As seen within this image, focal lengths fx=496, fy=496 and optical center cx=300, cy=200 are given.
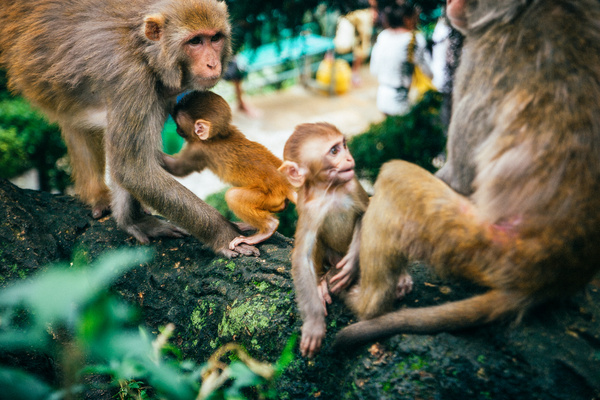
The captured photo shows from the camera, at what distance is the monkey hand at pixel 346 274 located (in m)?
3.07

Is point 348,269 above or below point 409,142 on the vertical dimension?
above

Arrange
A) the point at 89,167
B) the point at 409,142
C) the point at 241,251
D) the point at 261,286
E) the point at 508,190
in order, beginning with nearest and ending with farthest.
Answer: the point at 508,190
the point at 261,286
the point at 241,251
the point at 89,167
the point at 409,142

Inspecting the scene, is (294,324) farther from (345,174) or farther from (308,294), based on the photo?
(345,174)

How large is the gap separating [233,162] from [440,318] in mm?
2230

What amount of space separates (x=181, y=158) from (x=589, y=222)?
3.19m

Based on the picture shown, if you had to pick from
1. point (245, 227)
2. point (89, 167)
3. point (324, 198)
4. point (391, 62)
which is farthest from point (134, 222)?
point (391, 62)

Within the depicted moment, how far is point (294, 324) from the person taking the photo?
316 cm

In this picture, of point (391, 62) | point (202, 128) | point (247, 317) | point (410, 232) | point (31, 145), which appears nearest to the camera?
point (410, 232)

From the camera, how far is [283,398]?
10.00 ft

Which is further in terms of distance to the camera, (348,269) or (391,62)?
(391,62)

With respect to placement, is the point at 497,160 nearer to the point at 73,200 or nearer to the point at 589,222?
the point at 589,222

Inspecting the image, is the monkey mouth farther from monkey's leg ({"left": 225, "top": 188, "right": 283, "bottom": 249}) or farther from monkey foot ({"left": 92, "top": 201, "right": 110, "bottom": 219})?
monkey foot ({"left": 92, "top": 201, "right": 110, "bottom": 219})

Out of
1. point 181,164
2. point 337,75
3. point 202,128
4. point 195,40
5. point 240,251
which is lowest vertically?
point 337,75

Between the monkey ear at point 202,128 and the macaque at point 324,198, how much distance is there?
3.63ft
